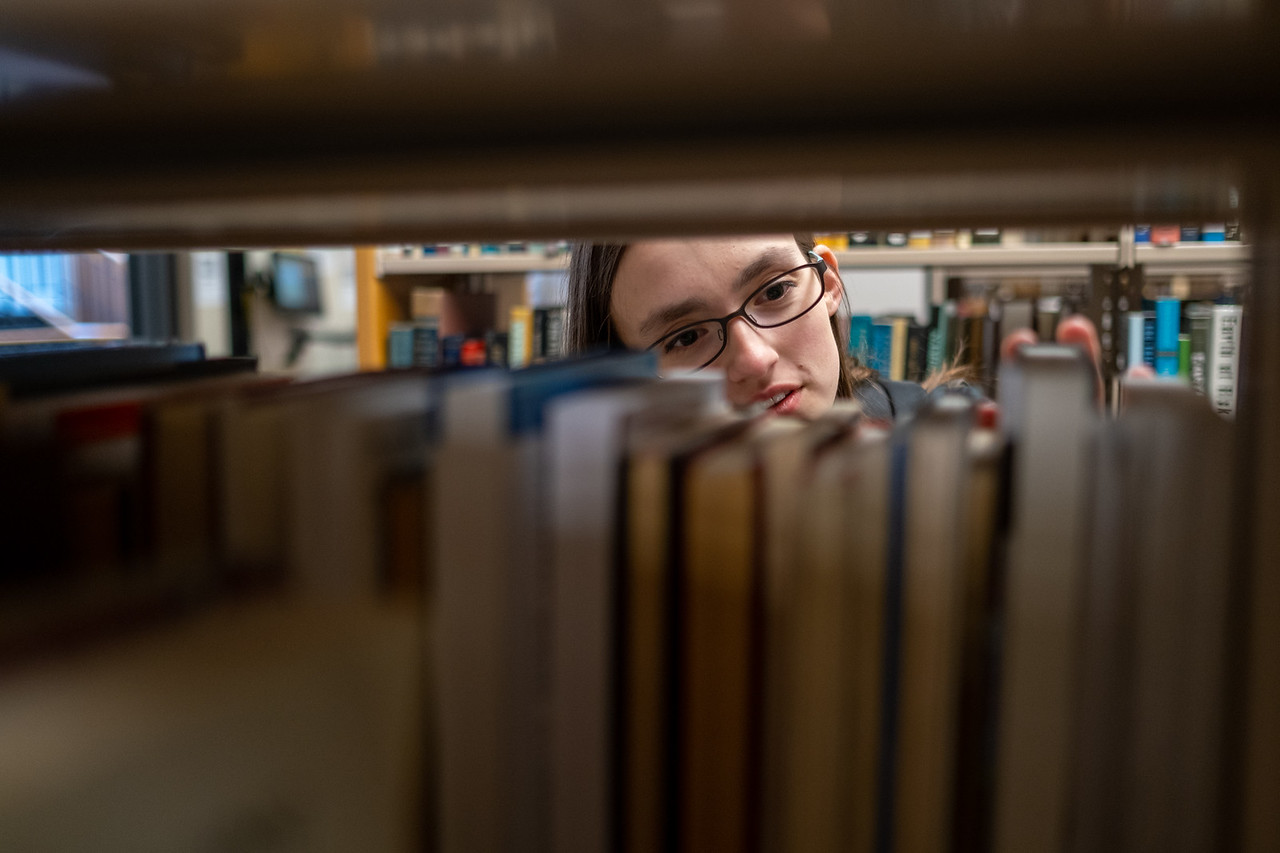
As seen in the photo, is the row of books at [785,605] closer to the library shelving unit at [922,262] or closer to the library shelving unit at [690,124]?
the library shelving unit at [690,124]

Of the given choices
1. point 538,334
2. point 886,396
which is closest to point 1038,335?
point 886,396

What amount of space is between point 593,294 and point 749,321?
274 mm

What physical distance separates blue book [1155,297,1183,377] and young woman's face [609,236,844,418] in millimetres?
1680

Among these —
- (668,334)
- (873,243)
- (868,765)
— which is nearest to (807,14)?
(868,765)

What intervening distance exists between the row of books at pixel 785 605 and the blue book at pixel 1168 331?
2.49 m

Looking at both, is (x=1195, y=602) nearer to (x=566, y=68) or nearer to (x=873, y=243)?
(x=566, y=68)

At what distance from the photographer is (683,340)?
1262 millimetres

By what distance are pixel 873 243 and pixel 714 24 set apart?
2.59 meters

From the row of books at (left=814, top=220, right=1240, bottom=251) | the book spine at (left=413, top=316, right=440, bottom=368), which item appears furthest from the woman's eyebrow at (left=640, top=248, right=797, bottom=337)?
the book spine at (left=413, top=316, right=440, bottom=368)

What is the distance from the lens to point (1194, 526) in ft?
1.06

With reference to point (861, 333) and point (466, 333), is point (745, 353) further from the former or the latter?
point (466, 333)

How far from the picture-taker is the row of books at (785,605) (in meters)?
0.32

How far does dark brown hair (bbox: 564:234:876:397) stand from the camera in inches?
52.0

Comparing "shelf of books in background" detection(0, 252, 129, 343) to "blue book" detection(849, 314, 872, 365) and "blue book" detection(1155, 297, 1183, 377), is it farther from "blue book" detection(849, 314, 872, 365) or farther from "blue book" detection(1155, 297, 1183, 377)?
"blue book" detection(1155, 297, 1183, 377)
